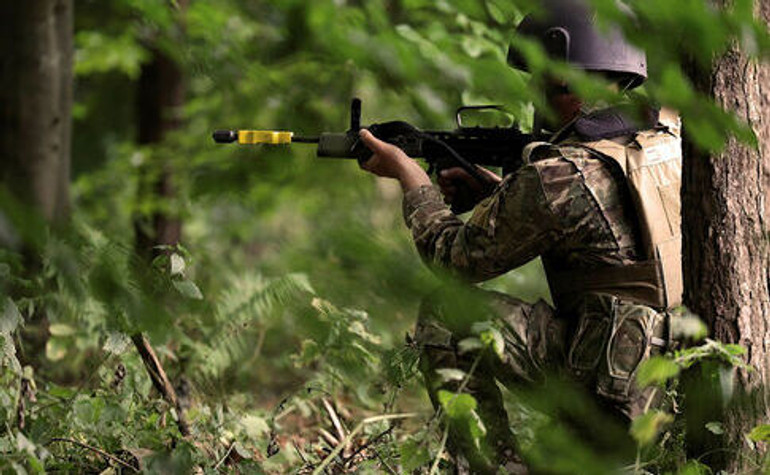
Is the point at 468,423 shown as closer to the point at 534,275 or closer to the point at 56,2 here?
the point at 56,2

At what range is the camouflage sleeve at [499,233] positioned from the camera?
3.11m

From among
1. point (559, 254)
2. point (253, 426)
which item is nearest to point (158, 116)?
point (253, 426)

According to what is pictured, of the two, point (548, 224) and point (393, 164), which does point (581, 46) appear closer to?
point (548, 224)

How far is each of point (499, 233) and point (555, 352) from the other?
1.60 feet

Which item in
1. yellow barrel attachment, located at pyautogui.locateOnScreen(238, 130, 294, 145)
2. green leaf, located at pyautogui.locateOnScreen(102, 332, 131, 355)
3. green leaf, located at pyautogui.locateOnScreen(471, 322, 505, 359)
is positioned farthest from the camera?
yellow barrel attachment, located at pyautogui.locateOnScreen(238, 130, 294, 145)

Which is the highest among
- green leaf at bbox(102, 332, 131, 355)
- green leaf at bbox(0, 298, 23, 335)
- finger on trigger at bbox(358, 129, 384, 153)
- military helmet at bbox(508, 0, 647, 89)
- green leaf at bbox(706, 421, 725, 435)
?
military helmet at bbox(508, 0, 647, 89)

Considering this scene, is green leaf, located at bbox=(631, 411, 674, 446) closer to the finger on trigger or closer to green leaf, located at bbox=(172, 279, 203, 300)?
green leaf, located at bbox=(172, 279, 203, 300)

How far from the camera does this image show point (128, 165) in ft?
26.9

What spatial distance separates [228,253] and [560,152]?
7.58 m

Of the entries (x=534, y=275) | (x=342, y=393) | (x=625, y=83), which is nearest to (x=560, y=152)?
(x=625, y=83)

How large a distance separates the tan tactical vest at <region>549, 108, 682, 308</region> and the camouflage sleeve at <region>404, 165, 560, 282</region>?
0.22 metres

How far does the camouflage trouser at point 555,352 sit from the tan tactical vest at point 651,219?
0.06m

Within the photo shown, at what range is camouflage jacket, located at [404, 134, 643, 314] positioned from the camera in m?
3.08

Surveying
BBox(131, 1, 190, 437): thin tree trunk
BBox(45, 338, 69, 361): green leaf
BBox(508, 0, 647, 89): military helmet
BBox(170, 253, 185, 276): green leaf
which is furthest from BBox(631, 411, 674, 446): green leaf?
BBox(131, 1, 190, 437): thin tree trunk
